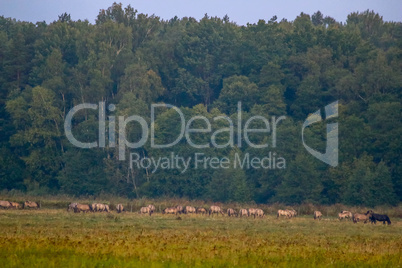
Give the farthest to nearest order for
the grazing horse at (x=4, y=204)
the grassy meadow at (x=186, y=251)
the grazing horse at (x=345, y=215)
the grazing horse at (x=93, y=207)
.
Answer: the grazing horse at (x=93, y=207), the grazing horse at (x=4, y=204), the grazing horse at (x=345, y=215), the grassy meadow at (x=186, y=251)

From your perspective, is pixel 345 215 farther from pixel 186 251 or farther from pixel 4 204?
pixel 186 251

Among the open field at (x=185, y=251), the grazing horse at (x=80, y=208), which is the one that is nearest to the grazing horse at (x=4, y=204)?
the grazing horse at (x=80, y=208)

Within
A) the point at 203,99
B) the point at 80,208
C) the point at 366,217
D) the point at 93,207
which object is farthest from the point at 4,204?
the point at 203,99

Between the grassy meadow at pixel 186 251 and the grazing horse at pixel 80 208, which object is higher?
the grassy meadow at pixel 186 251

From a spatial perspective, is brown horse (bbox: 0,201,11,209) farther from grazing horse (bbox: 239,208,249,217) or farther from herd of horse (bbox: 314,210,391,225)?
herd of horse (bbox: 314,210,391,225)

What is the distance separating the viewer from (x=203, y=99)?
91.9 metres

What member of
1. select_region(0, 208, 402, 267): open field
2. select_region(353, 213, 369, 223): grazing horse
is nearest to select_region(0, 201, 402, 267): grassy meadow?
select_region(0, 208, 402, 267): open field

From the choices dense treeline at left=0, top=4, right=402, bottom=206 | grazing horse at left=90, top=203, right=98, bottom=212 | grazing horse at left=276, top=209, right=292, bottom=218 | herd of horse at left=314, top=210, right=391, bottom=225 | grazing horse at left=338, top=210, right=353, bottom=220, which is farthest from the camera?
dense treeline at left=0, top=4, right=402, bottom=206

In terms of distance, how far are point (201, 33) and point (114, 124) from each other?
23.7 meters

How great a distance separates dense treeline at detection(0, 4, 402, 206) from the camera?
66500 millimetres

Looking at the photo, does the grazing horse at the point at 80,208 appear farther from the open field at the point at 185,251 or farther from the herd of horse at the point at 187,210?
the open field at the point at 185,251

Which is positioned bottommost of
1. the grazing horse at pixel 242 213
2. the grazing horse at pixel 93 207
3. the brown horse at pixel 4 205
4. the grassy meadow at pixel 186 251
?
the grazing horse at pixel 242 213

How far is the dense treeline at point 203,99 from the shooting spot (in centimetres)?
6650

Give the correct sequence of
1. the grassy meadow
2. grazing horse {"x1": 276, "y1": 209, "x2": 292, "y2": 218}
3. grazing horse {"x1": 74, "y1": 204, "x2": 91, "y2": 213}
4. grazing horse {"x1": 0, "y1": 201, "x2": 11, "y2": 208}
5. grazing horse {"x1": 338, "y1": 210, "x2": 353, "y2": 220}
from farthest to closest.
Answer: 1. grazing horse {"x1": 0, "y1": 201, "x2": 11, "y2": 208}
2. grazing horse {"x1": 74, "y1": 204, "x2": 91, "y2": 213}
3. grazing horse {"x1": 276, "y1": 209, "x2": 292, "y2": 218}
4. grazing horse {"x1": 338, "y1": 210, "x2": 353, "y2": 220}
5. the grassy meadow
